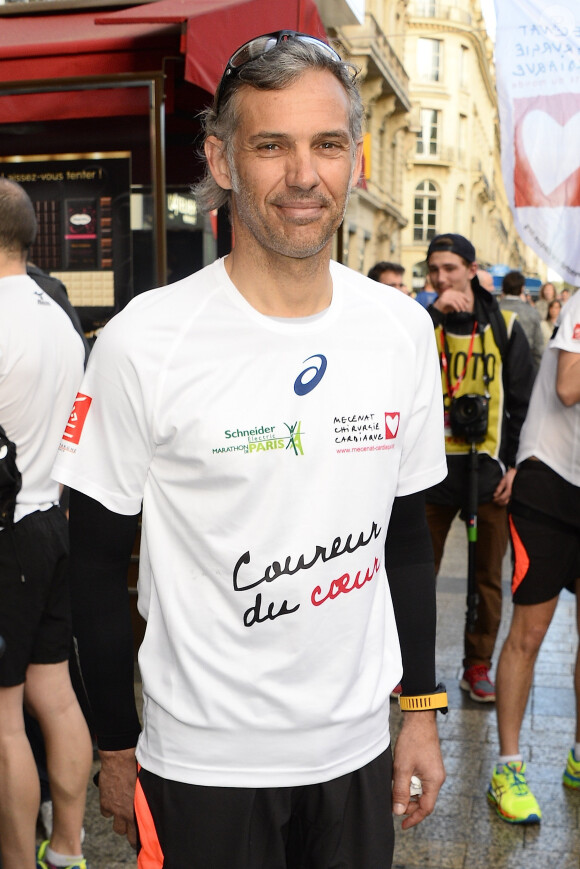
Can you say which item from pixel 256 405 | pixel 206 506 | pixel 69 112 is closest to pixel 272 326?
pixel 256 405

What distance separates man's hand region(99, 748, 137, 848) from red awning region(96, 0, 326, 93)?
116 inches

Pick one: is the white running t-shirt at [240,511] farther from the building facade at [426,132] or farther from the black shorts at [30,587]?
the building facade at [426,132]

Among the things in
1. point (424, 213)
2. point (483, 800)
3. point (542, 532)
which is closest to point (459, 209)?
point (424, 213)

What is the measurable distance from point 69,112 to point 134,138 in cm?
40

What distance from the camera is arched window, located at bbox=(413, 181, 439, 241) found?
5412 centimetres

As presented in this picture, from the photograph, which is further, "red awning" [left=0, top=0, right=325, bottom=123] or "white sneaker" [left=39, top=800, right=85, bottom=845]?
"red awning" [left=0, top=0, right=325, bottom=123]

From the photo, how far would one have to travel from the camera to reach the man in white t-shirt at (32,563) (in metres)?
2.90

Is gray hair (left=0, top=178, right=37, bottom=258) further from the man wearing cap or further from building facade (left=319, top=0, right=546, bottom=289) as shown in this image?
building facade (left=319, top=0, right=546, bottom=289)

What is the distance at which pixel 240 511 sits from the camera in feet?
5.59

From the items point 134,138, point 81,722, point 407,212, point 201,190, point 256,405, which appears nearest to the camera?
point 256,405

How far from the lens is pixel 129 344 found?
172 centimetres

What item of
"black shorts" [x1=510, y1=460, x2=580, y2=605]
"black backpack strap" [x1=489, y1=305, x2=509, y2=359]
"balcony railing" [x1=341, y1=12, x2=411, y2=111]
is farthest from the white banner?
"balcony railing" [x1=341, y1=12, x2=411, y2=111]

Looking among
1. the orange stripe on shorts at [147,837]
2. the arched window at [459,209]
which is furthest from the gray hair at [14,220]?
the arched window at [459,209]

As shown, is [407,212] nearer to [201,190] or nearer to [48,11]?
[48,11]
